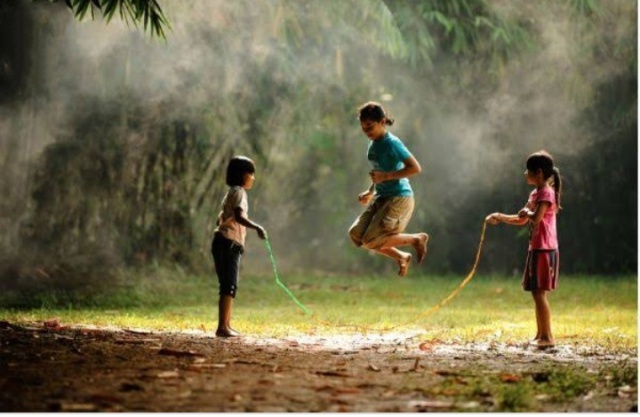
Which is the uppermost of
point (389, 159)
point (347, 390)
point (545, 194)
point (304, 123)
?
point (304, 123)

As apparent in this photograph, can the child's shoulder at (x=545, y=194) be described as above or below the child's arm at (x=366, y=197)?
above

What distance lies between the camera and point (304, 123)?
39.0ft

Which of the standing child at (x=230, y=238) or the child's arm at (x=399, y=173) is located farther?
the standing child at (x=230, y=238)

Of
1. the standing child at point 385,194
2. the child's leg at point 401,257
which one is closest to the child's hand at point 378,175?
the standing child at point 385,194

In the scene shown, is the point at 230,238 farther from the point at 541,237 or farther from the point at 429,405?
the point at 429,405

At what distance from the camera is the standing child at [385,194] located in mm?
A: 5734

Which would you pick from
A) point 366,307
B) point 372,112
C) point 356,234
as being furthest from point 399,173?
point 366,307

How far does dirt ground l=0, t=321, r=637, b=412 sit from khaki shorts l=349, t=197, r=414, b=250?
63cm

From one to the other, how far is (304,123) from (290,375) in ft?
25.4

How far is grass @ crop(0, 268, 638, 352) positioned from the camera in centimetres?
652

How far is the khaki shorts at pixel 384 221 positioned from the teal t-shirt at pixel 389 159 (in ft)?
0.14

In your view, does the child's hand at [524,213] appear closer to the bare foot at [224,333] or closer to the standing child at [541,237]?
the standing child at [541,237]

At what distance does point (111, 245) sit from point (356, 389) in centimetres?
644

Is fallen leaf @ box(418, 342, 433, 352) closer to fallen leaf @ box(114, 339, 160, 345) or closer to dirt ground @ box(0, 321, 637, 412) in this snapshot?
dirt ground @ box(0, 321, 637, 412)
